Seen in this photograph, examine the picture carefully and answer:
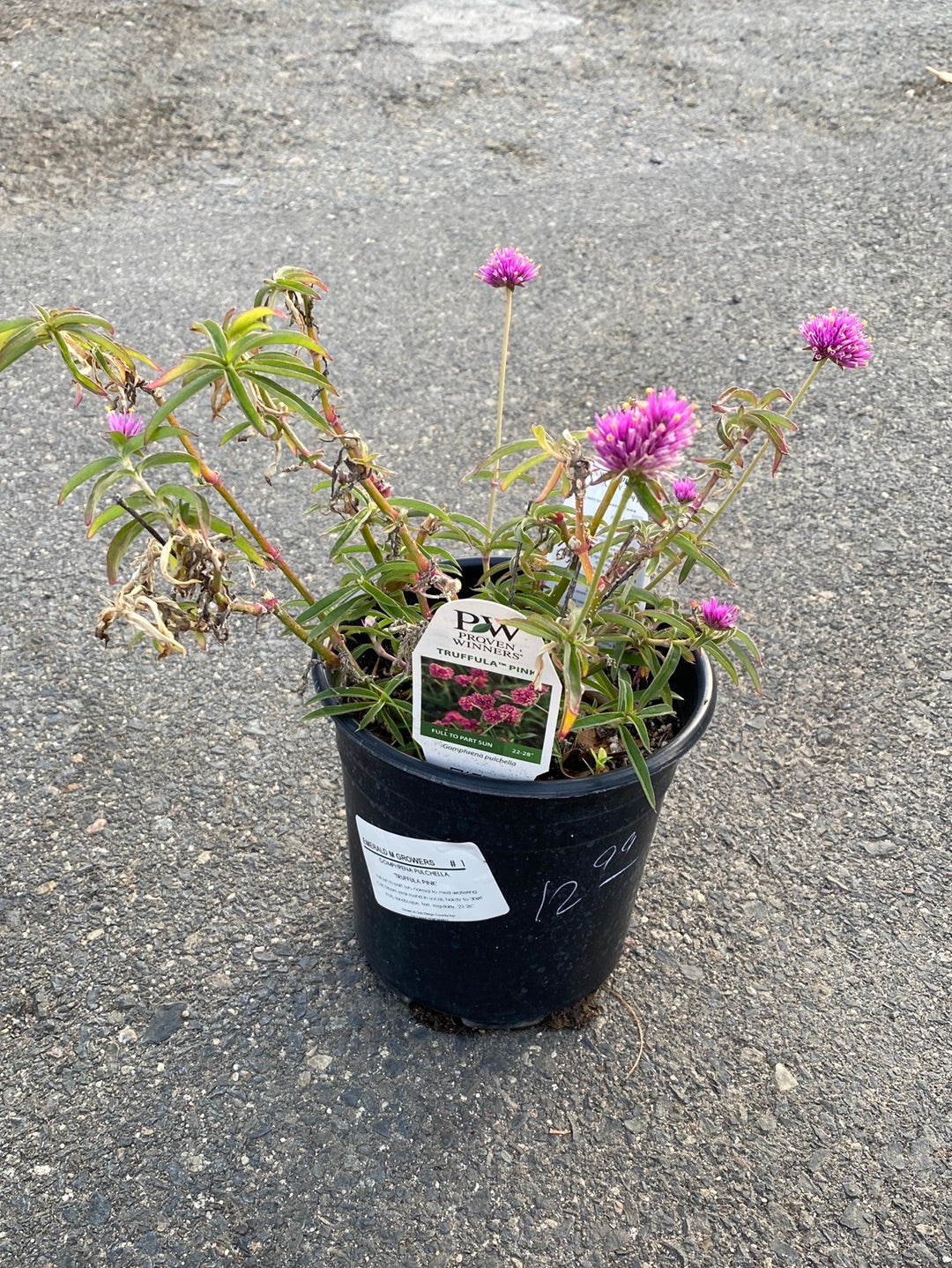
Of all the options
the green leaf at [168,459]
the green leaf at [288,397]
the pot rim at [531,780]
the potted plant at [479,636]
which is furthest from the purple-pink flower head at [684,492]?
the green leaf at [168,459]

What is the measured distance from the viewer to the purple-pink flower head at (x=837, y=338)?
121 cm

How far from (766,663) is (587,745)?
3.24 ft

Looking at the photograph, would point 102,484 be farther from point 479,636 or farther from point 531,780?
point 531,780

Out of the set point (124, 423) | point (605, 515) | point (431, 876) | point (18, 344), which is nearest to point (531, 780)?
point (431, 876)

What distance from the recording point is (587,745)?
4.31 feet

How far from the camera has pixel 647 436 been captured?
0.93 meters

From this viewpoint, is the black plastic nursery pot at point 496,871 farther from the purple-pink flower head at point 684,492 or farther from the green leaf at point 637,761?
the purple-pink flower head at point 684,492

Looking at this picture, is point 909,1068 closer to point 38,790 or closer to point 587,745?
point 587,745

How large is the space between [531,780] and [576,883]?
8.5 inches

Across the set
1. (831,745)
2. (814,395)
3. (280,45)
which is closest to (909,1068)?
(831,745)

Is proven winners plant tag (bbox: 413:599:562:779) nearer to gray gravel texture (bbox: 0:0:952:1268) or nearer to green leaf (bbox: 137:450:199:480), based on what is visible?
green leaf (bbox: 137:450:199:480)

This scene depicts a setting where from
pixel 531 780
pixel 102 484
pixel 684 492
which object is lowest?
pixel 531 780

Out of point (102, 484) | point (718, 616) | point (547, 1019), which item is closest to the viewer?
point (102, 484)

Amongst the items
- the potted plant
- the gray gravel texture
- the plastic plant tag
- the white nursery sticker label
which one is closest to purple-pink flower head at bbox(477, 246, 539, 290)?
the potted plant
